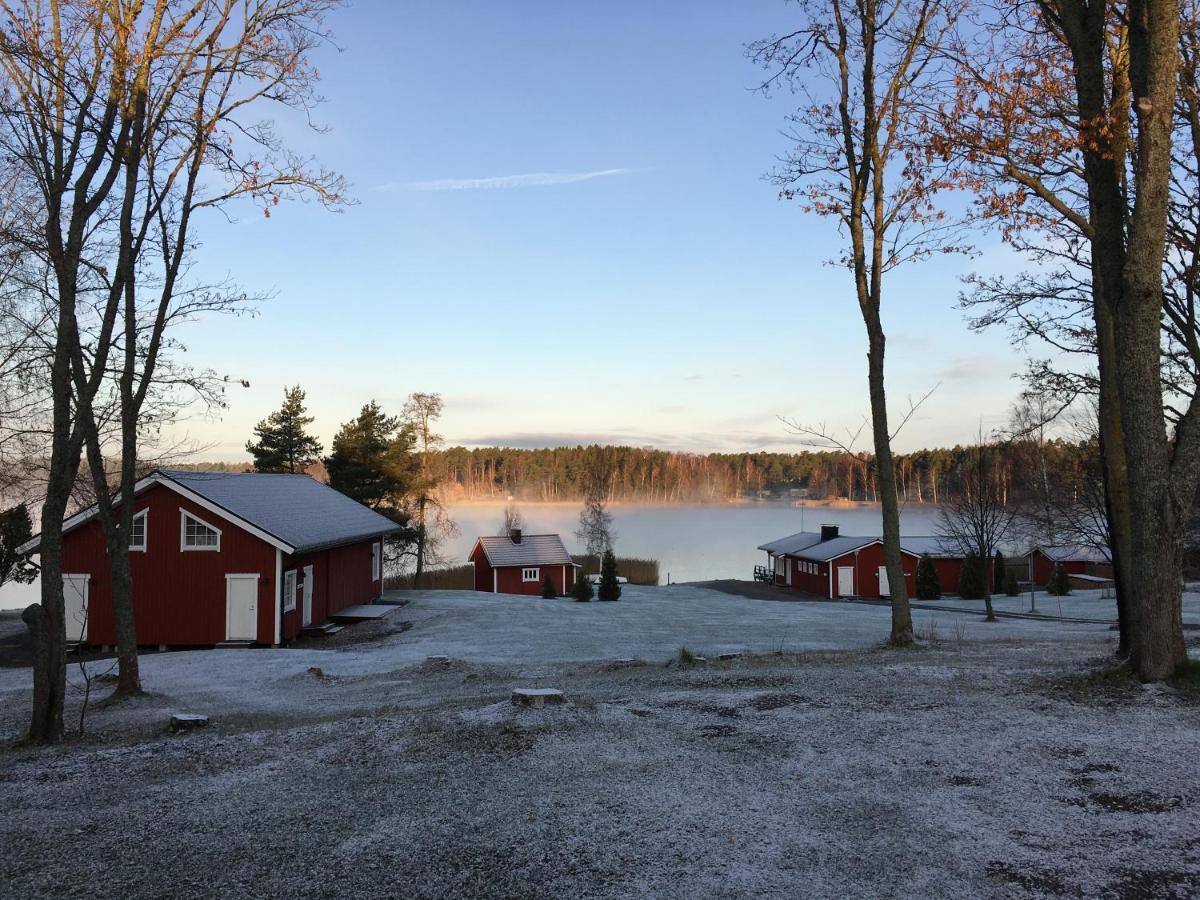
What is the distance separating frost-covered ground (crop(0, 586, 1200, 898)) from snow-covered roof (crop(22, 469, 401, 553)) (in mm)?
11951

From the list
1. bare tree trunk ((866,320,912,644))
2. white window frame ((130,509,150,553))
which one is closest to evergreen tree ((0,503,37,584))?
white window frame ((130,509,150,553))

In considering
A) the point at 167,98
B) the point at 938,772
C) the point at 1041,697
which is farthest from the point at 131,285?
the point at 1041,697

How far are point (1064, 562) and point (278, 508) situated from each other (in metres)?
51.1

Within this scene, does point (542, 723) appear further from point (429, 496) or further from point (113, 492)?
point (429, 496)

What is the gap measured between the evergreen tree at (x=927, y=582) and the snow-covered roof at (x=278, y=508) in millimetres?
29932

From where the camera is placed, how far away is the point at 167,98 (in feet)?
38.9

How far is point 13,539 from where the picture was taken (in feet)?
108

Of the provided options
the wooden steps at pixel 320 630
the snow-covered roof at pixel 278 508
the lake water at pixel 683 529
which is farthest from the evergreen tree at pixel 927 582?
the wooden steps at pixel 320 630

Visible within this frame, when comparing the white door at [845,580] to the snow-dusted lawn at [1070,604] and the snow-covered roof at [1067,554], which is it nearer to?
the snow-dusted lawn at [1070,604]

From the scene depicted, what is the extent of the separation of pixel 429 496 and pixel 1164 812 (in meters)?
46.6

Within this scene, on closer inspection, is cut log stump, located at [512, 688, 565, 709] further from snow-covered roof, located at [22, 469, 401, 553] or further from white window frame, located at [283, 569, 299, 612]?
white window frame, located at [283, 569, 299, 612]

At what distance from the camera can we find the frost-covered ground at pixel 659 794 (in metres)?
4.67

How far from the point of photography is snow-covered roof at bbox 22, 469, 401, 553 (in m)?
22.2

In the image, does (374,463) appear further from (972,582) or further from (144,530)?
(972,582)
